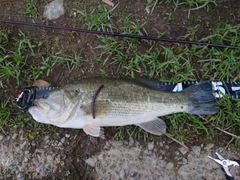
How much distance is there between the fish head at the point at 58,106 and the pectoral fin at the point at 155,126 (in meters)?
0.87

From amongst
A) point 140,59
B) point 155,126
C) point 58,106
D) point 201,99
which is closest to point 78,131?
point 58,106

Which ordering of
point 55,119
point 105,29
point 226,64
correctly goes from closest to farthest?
point 55,119 < point 226,64 < point 105,29

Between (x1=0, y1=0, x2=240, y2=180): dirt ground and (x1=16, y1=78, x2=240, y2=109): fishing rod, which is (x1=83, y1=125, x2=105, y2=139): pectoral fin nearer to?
(x1=0, y1=0, x2=240, y2=180): dirt ground

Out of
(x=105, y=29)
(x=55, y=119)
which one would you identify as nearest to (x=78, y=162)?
(x=55, y=119)

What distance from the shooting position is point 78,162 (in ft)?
11.7

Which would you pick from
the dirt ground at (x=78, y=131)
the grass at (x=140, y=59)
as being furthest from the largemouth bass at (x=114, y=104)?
the dirt ground at (x=78, y=131)

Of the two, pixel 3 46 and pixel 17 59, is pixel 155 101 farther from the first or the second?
pixel 3 46

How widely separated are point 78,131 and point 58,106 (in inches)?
23.3

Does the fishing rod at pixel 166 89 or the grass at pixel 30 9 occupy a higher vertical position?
the grass at pixel 30 9

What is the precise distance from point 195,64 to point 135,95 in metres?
0.98

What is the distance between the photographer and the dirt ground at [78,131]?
3553 millimetres

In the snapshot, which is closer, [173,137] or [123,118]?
[123,118]

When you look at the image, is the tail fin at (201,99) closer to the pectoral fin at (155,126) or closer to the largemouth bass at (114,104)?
the largemouth bass at (114,104)

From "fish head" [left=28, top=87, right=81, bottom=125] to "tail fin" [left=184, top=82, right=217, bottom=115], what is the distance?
4.47ft
